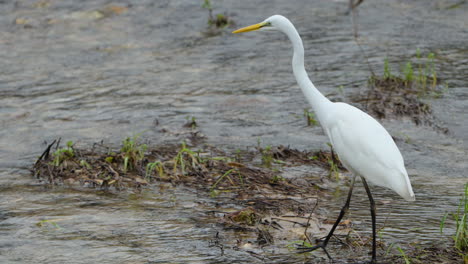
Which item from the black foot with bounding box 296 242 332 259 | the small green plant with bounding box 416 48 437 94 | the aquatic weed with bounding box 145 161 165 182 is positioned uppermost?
the small green plant with bounding box 416 48 437 94

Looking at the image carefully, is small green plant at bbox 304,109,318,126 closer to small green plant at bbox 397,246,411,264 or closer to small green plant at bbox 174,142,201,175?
small green plant at bbox 174,142,201,175

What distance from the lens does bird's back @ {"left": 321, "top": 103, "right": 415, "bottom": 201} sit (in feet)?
13.3

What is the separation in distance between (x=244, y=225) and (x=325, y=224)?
59 centimetres

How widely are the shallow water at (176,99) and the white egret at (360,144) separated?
1.41 feet

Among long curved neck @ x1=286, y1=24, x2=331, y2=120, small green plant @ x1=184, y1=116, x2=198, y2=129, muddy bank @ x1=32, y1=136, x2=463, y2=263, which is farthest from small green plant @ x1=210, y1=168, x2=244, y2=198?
small green plant @ x1=184, y1=116, x2=198, y2=129

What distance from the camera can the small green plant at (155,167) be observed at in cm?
545

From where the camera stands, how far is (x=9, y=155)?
6340 mm

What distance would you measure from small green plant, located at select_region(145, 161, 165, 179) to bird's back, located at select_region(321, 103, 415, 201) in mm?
1625

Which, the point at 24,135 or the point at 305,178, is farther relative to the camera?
the point at 24,135

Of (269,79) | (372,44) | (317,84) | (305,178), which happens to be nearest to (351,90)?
(317,84)

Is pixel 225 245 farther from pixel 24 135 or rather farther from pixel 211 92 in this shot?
pixel 211 92

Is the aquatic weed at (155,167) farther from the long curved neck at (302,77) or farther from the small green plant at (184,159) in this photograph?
the long curved neck at (302,77)

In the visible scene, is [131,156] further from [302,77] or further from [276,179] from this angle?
[302,77]

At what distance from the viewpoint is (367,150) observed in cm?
418
